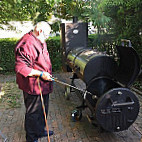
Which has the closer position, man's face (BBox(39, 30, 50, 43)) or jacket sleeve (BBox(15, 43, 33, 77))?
jacket sleeve (BBox(15, 43, 33, 77))

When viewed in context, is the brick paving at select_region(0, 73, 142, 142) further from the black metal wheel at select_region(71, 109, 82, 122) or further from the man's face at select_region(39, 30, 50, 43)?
the man's face at select_region(39, 30, 50, 43)

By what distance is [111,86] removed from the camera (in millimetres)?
4008

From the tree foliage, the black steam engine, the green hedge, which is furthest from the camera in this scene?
the green hedge

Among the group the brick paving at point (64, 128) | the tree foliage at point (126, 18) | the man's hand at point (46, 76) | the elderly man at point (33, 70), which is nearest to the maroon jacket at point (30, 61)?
the elderly man at point (33, 70)

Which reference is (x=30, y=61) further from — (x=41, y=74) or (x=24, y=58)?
(x=41, y=74)

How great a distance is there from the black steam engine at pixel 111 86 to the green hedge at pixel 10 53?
5.21 m

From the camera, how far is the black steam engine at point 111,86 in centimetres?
324

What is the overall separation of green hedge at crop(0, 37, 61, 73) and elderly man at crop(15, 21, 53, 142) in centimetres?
627

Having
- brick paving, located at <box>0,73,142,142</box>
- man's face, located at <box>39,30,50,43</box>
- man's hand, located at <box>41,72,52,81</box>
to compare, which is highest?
man's face, located at <box>39,30,50,43</box>

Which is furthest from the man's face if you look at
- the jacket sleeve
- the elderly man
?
the jacket sleeve

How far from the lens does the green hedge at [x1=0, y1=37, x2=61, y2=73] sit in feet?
30.7

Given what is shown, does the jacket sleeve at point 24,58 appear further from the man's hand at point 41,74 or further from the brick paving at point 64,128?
the brick paving at point 64,128

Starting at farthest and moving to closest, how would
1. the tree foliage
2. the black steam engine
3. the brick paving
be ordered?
the tree foliage, the brick paving, the black steam engine

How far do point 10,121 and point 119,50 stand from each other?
2765 millimetres
